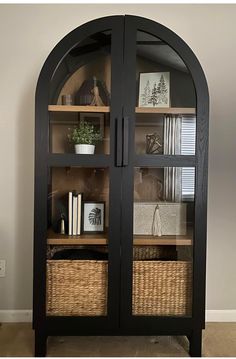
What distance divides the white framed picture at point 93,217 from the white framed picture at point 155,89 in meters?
0.58

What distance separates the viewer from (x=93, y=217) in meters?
1.77

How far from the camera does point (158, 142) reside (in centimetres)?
176

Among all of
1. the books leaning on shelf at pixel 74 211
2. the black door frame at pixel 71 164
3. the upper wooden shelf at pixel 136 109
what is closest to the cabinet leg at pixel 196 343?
the black door frame at pixel 71 164

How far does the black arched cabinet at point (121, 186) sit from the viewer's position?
66.7 inches

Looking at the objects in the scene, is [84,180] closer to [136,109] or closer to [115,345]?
[136,109]

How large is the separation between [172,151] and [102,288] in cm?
80

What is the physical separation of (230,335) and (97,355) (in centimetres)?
80

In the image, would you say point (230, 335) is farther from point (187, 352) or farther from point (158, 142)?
point (158, 142)

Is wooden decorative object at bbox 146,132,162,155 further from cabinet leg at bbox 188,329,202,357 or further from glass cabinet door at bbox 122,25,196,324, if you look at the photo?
cabinet leg at bbox 188,329,202,357

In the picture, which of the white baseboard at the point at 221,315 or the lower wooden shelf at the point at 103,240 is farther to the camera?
the white baseboard at the point at 221,315

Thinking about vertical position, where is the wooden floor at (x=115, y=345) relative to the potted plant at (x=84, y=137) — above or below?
below

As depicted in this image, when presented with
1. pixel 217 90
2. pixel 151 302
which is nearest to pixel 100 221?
pixel 151 302

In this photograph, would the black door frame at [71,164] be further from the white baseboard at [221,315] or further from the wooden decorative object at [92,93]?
the white baseboard at [221,315]

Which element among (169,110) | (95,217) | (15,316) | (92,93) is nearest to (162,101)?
(169,110)
